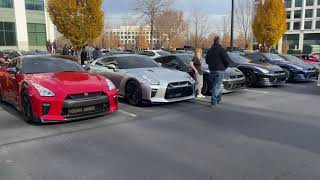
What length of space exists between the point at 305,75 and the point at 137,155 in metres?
10.5

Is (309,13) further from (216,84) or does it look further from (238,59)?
(216,84)

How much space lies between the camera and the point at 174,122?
248 inches

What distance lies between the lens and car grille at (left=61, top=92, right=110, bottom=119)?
5.85 meters

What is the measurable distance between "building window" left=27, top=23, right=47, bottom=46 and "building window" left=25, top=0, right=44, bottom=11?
7.92 ft

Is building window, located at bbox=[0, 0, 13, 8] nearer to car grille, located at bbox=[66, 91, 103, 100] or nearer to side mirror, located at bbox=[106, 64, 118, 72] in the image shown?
side mirror, located at bbox=[106, 64, 118, 72]

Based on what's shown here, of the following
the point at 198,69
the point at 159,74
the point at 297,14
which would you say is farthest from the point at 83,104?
the point at 297,14

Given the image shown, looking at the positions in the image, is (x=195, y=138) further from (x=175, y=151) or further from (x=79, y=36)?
(x=79, y=36)

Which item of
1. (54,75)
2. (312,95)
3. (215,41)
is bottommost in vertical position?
(312,95)

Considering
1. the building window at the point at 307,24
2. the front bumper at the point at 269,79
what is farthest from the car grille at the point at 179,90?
the building window at the point at 307,24

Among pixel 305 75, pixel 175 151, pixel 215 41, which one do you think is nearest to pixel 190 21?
pixel 305 75

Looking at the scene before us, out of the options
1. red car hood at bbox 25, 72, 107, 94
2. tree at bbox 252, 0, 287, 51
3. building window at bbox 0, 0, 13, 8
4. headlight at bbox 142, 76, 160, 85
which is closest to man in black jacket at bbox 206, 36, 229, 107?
headlight at bbox 142, 76, 160, 85

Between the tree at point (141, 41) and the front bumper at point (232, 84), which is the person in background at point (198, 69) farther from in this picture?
the tree at point (141, 41)

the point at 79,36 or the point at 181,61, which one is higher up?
the point at 79,36

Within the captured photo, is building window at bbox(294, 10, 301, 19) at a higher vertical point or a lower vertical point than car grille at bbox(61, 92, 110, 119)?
Result: higher
